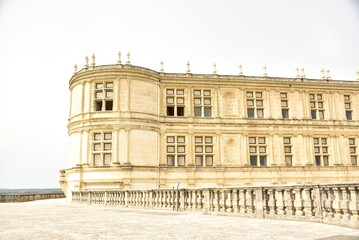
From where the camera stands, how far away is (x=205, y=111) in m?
28.7

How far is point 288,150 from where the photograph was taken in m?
29.1

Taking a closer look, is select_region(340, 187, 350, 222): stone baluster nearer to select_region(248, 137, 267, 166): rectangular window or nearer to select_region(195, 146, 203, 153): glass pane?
select_region(195, 146, 203, 153): glass pane

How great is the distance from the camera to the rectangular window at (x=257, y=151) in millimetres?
28469

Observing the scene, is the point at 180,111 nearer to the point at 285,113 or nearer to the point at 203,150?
the point at 203,150

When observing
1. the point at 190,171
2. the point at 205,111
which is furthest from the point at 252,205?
the point at 205,111

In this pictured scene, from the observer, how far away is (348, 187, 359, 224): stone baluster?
695 centimetres

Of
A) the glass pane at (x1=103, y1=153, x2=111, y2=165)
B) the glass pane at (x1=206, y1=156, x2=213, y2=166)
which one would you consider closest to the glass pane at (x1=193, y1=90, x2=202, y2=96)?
the glass pane at (x1=206, y1=156, x2=213, y2=166)

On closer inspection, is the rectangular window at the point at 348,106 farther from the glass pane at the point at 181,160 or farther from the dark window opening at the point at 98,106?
the dark window opening at the point at 98,106

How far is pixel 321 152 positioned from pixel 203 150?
31.3ft

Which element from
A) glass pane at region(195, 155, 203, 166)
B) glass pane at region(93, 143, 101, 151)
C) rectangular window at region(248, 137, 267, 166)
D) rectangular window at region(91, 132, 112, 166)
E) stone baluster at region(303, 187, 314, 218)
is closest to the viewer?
stone baluster at region(303, 187, 314, 218)

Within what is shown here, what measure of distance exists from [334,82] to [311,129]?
460 centimetres

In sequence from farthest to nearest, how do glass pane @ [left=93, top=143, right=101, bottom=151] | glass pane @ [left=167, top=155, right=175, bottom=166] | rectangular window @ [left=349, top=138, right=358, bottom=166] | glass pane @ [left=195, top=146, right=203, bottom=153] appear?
rectangular window @ [left=349, top=138, right=358, bottom=166] → glass pane @ [left=195, top=146, right=203, bottom=153] → glass pane @ [left=167, top=155, right=175, bottom=166] → glass pane @ [left=93, top=143, right=101, bottom=151]

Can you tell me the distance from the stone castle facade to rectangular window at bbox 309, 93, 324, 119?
8 cm

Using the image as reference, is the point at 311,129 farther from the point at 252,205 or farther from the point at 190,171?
the point at 252,205
